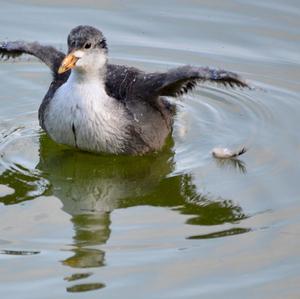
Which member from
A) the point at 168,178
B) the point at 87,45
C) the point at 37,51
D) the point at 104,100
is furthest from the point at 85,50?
the point at 168,178

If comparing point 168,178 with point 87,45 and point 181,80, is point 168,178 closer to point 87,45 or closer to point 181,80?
point 181,80

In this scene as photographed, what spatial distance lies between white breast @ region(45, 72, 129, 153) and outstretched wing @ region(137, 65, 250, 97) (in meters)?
0.49

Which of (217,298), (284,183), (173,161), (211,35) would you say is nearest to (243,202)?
(284,183)

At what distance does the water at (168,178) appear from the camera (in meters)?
8.19

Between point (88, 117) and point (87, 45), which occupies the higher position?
point (87, 45)

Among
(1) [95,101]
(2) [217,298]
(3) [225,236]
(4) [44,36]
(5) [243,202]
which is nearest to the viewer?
(2) [217,298]

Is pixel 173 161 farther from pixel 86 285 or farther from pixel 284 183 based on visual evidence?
pixel 86 285

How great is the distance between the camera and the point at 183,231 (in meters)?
8.96

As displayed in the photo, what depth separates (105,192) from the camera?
9.91 meters

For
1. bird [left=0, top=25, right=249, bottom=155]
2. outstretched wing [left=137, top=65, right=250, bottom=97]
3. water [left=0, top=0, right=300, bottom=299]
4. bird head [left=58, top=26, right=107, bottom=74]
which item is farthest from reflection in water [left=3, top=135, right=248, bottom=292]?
bird head [left=58, top=26, right=107, bottom=74]

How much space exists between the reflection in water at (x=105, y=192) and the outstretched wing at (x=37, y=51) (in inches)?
33.7

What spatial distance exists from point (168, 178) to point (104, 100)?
41.0 inches

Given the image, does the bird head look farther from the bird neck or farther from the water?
the water

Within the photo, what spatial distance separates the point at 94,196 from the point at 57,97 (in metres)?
1.21
